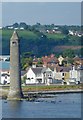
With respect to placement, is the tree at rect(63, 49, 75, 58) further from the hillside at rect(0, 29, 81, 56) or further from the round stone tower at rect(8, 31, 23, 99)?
the round stone tower at rect(8, 31, 23, 99)

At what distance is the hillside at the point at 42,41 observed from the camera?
118 feet

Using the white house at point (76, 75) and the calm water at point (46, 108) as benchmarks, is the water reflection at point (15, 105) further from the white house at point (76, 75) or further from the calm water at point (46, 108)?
the white house at point (76, 75)

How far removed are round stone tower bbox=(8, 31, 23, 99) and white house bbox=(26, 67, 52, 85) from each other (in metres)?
4.94

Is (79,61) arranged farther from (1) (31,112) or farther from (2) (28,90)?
(1) (31,112)

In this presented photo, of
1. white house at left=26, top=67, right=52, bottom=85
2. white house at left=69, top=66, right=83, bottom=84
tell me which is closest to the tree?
white house at left=69, top=66, right=83, bottom=84

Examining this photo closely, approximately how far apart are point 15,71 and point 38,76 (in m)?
5.86

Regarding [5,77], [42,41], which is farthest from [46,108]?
[42,41]

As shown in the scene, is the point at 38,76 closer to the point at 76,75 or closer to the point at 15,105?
the point at 76,75

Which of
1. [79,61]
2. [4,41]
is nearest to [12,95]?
[79,61]

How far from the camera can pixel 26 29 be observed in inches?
1572

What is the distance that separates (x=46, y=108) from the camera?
18.2 m

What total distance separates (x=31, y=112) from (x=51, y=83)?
8544mm

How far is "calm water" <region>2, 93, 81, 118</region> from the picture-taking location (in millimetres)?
16312

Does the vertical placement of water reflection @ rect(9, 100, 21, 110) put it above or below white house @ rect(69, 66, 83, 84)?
below
